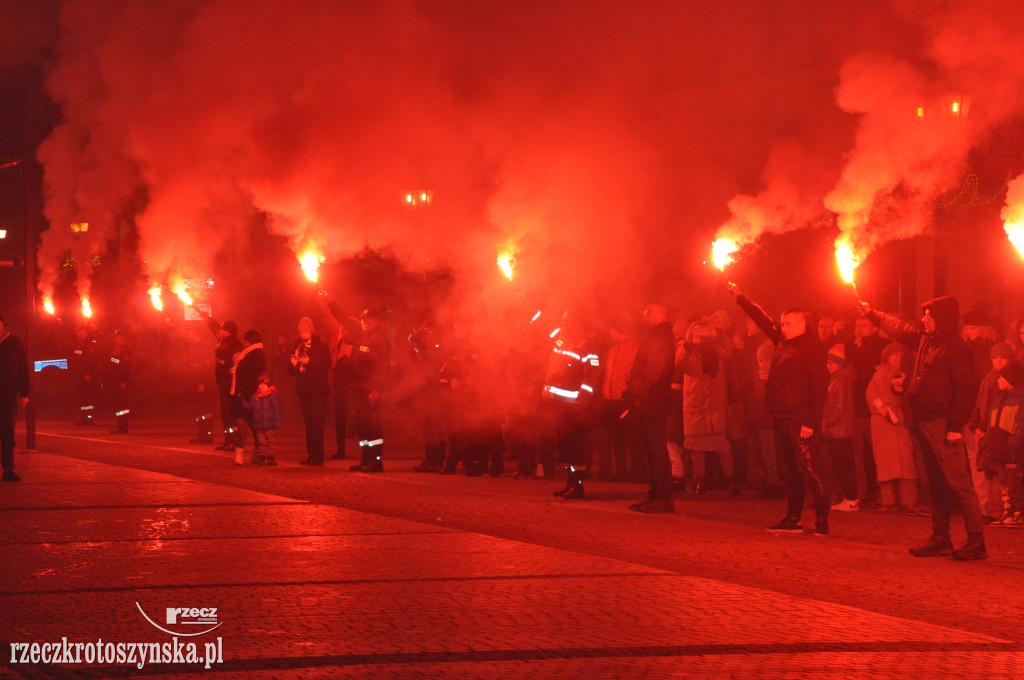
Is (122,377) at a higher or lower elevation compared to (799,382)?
higher

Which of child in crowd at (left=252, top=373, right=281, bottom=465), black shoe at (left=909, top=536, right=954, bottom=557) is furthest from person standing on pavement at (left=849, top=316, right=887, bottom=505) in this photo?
child in crowd at (left=252, top=373, right=281, bottom=465)

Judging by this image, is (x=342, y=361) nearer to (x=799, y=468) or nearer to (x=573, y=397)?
(x=573, y=397)

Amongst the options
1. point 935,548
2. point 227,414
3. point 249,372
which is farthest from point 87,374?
point 935,548

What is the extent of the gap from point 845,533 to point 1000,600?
8.62ft

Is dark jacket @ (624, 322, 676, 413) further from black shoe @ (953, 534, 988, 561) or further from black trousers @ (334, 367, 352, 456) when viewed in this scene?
black trousers @ (334, 367, 352, 456)

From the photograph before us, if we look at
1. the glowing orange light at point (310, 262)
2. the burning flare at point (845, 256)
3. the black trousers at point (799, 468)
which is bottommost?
the black trousers at point (799, 468)

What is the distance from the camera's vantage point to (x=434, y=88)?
16.5 m

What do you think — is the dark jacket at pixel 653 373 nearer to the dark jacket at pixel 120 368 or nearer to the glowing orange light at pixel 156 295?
the dark jacket at pixel 120 368

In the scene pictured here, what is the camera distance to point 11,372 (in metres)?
13.0

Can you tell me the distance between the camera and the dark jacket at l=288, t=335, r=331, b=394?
15.0 m

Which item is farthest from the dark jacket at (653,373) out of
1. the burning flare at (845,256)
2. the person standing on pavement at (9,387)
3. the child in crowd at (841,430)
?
the person standing on pavement at (9,387)

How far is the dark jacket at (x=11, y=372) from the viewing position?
13.0m

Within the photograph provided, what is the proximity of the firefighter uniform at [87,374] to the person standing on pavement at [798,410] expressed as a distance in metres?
16.4

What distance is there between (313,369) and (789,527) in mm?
7202
